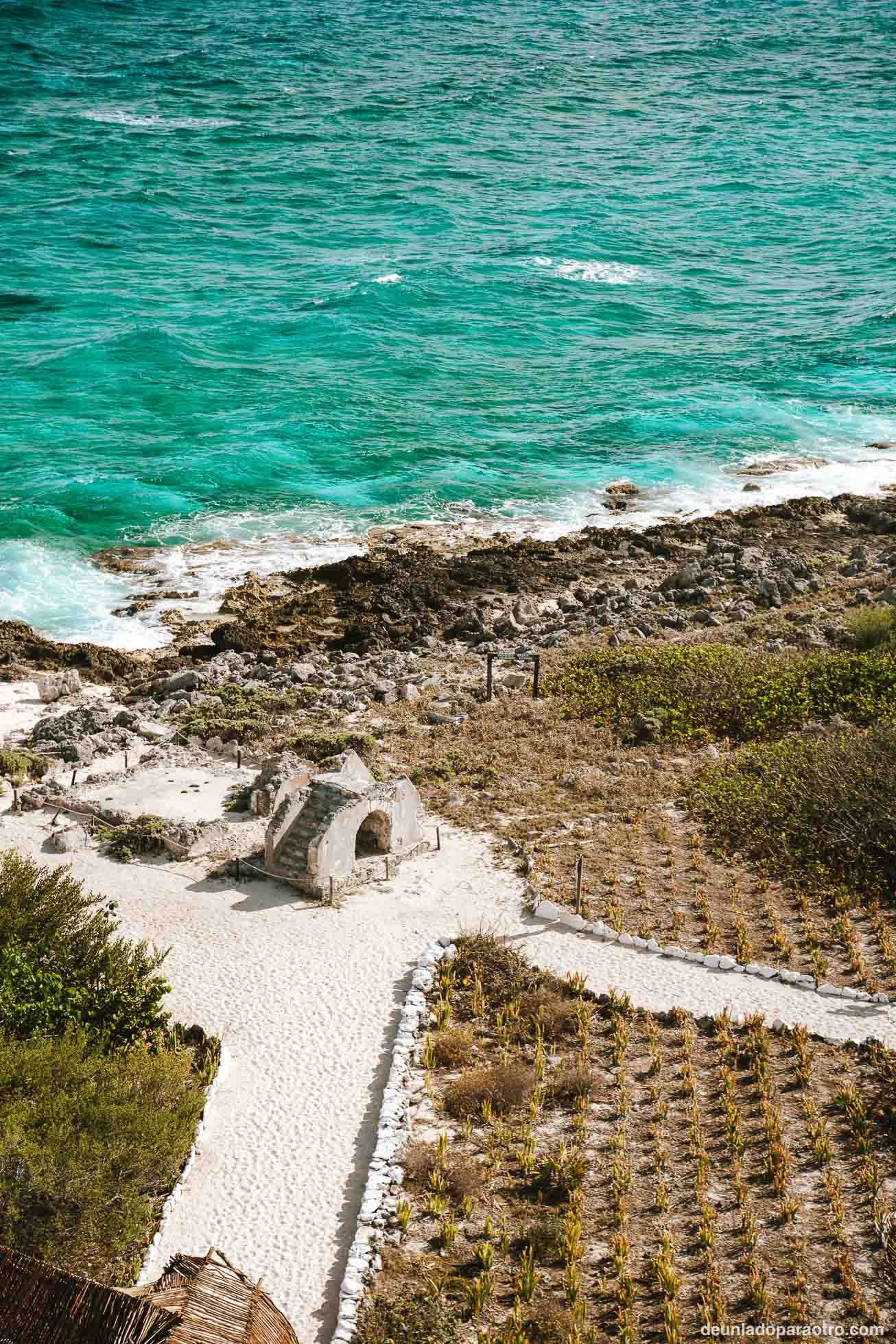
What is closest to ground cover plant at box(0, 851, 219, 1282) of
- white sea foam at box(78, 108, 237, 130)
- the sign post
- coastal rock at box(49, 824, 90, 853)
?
coastal rock at box(49, 824, 90, 853)

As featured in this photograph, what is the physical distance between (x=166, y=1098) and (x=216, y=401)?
46672 mm

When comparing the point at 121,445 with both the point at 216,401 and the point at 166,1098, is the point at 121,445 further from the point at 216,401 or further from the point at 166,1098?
the point at 166,1098

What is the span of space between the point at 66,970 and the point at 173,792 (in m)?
8.50

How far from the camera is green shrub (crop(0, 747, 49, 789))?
29.1 m

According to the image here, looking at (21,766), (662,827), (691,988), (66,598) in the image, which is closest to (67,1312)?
(691,988)

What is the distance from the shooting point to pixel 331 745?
30125mm

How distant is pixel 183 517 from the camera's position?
49.6 metres

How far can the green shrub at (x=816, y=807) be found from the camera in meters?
25.4

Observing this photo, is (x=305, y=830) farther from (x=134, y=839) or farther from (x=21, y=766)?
(x=21, y=766)

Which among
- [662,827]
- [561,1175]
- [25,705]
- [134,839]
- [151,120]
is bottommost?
[25,705]

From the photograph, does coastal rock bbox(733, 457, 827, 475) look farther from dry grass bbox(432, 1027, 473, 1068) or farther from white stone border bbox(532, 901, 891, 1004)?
dry grass bbox(432, 1027, 473, 1068)

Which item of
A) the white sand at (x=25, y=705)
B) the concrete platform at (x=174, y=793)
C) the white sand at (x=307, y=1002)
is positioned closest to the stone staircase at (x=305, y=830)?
the white sand at (x=307, y=1002)

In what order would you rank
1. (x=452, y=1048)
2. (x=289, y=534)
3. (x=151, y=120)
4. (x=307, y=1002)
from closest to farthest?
(x=452, y=1048) < (x=307, y=1002) < (x=289, y=534) < (x=151, y=120)

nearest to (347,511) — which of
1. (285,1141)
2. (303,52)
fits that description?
(285,1141)
